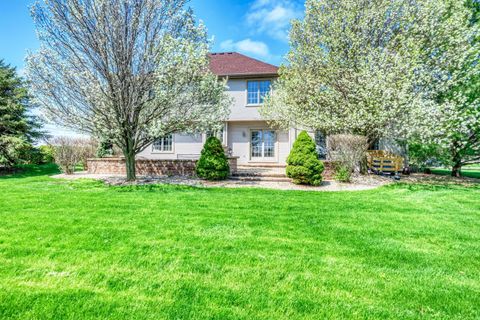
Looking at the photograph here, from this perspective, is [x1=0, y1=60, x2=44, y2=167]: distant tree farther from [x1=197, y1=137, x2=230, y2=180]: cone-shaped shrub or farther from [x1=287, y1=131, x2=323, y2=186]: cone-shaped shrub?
[x1=287, y1=131, x2=323, y2=186]: cone-shaped shrub

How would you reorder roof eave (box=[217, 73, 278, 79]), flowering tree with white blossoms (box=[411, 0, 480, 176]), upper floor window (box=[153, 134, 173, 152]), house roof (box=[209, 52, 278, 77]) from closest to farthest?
flowering tree with white blossoms (box=[411, 0, 480, 176]) < roof eave (box=[217, 73, 278, 79]) < house roof (box=[209, 52, 278, 77]) < upper floor window (box=[153, 134, 173, 152])

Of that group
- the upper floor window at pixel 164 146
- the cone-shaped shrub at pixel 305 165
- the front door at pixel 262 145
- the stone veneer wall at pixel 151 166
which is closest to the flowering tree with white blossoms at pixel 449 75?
the cone-shaped shrub at pixel 305 165

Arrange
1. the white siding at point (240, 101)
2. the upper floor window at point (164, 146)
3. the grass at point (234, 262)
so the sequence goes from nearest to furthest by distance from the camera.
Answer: the grass at point (234, 262) < the white siding at point (240, 101) < the upper floor window at point (164, 146)

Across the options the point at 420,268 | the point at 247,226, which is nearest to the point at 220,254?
the point at 247,226

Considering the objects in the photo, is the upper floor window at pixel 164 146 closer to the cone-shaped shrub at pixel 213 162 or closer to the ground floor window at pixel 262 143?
the ground floor window at pixel 262 143

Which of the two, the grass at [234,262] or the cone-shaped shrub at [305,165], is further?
the cone-shaped shrub at [305,165]

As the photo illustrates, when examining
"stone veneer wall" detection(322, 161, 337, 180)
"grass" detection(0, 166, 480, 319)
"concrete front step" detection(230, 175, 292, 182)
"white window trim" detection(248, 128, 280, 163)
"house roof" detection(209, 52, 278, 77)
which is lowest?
"grass" detection(0, 166, 480, 319)

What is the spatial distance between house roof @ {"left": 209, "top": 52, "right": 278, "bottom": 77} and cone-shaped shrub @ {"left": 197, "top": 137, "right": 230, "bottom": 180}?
6.84 metres

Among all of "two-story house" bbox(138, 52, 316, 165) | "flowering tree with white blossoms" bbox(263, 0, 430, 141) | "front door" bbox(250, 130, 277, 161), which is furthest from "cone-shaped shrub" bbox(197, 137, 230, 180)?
"front door" bbox(250, 130, 277, 161)

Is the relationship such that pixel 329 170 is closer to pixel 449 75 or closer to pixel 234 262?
pixel 449 75

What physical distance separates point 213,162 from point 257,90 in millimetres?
7321

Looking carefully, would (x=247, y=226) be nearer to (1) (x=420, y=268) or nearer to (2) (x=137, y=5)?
(1) (x=420, y=268)

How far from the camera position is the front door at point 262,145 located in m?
16.9

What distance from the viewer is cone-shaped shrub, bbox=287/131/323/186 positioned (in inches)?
404
